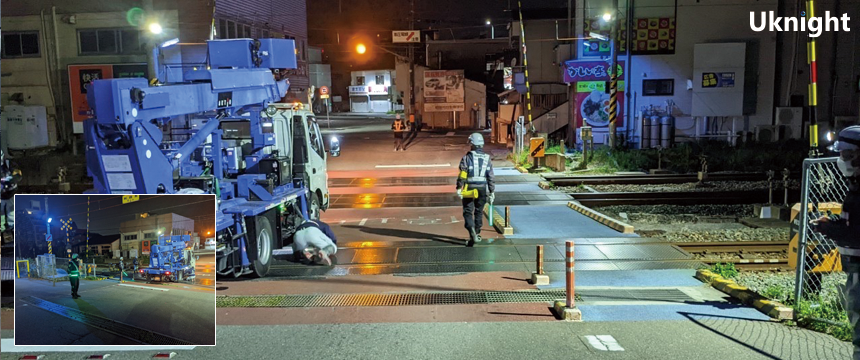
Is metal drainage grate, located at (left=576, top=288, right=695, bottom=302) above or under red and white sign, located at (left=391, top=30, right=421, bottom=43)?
under

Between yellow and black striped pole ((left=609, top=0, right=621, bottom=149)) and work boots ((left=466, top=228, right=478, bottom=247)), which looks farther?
yellow and black striped pole ((left=609, top=0, right=621, bottom=149))

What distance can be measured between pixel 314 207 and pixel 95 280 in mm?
7190

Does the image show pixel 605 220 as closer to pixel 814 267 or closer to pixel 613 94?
pixel 814 267

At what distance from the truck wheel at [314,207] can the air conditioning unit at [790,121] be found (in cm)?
2302

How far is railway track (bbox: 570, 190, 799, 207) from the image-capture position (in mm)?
16688

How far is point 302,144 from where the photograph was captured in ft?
39.1

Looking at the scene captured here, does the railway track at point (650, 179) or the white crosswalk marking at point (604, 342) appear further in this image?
the railway track at point (650, 179)

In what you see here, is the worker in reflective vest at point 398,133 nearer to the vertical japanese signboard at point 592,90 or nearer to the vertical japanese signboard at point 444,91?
the vertical japanese signboard at point 592,90

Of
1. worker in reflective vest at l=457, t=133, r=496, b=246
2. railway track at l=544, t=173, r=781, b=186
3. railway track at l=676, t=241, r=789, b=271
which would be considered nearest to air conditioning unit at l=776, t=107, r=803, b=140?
railway track at l=544, t=173, r=781, b=186

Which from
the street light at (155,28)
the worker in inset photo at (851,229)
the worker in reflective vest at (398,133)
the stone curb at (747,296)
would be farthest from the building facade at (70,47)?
the worker in inset photo at (851,229)

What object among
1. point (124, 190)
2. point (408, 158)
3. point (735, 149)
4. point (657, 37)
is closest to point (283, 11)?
point (408, 158)

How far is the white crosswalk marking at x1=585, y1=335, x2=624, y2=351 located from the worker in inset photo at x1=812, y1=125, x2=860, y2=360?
1.89 metres

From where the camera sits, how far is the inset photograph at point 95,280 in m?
5.46

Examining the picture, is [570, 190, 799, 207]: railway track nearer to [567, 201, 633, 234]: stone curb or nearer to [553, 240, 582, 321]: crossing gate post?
[567, 201, 633, 234]: stone curb
